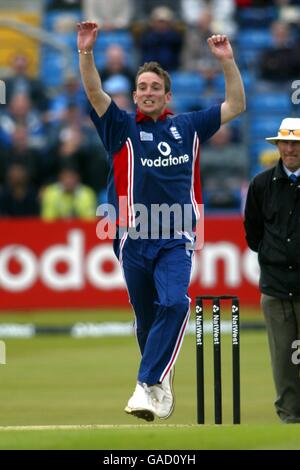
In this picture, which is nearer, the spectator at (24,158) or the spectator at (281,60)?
the spectator at (24,158)

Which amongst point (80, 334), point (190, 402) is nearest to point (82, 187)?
point (80, 334)

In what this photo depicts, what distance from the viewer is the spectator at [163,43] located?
24391 mm

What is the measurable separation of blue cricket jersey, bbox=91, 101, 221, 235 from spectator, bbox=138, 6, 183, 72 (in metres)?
13.5

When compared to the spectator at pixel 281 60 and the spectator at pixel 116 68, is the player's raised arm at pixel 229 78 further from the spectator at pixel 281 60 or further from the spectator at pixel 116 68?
the spectator at pixel 281 60

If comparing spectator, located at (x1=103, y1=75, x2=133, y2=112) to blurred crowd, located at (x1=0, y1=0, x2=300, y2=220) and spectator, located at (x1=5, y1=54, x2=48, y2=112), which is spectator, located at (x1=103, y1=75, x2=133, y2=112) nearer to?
blurred crowd, located at (x1=0, y1=0, x2=300, y2=220)

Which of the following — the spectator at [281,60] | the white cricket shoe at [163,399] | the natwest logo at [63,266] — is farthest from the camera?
the spectator at [281,60]

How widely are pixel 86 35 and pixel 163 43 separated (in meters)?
13.8

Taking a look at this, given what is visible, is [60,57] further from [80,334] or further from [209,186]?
[80,334]

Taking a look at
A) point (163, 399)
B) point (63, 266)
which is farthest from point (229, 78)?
point (63, 266)

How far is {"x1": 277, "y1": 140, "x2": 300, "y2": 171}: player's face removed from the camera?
11.8m

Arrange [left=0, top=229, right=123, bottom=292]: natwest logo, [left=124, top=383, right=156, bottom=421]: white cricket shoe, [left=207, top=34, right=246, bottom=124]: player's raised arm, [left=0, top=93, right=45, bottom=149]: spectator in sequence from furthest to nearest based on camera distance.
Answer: [left=0, top=93, right=45, bottom=149]: spectator, [left=0, top=229, right=123, bottom=292]: natwest logo, [left=207, top=34, right=246, bottom=124]: player's raised arm, [left=124, top=383, right=156, bottom=421]: white cricket shoe

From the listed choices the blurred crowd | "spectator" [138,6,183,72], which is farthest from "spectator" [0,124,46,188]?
"spectator" [138,6,183,72]

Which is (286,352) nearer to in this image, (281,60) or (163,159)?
(163,159)

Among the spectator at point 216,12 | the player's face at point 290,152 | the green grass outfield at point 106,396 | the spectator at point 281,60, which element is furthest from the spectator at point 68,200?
the player's face at point 290,152
